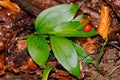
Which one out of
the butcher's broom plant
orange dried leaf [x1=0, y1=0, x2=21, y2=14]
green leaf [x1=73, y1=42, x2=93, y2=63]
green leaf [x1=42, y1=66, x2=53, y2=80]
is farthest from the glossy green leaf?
orange dried leaf [x1=0, y1=0, x2=21, y2=14]

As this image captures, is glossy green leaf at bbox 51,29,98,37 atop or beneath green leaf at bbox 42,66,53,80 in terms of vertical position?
atop

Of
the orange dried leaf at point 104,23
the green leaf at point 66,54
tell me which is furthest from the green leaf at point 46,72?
the orange dried leaf at point 104,23

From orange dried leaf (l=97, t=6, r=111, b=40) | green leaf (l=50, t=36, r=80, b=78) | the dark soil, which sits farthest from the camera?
orange dried leaf (l=97, t=6, r=111, b=40)

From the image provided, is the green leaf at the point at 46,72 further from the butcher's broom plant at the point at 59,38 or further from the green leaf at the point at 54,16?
the green leaf at the point at 54,16

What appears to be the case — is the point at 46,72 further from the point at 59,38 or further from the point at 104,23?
the point at 104,23

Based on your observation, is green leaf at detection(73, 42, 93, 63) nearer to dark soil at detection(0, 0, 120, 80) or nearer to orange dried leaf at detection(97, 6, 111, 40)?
dark soil at detection(0, 0, 120, 80)

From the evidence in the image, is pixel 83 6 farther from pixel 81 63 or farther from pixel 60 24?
pixel 81 63

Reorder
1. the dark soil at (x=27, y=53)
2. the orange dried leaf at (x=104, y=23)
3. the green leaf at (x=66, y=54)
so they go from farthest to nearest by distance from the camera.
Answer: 1. the orange dried leaf at (x=104, y=23)
2. the dark soil at (x=27, y=53)
3. the green leaf at (x=66, y=54)
